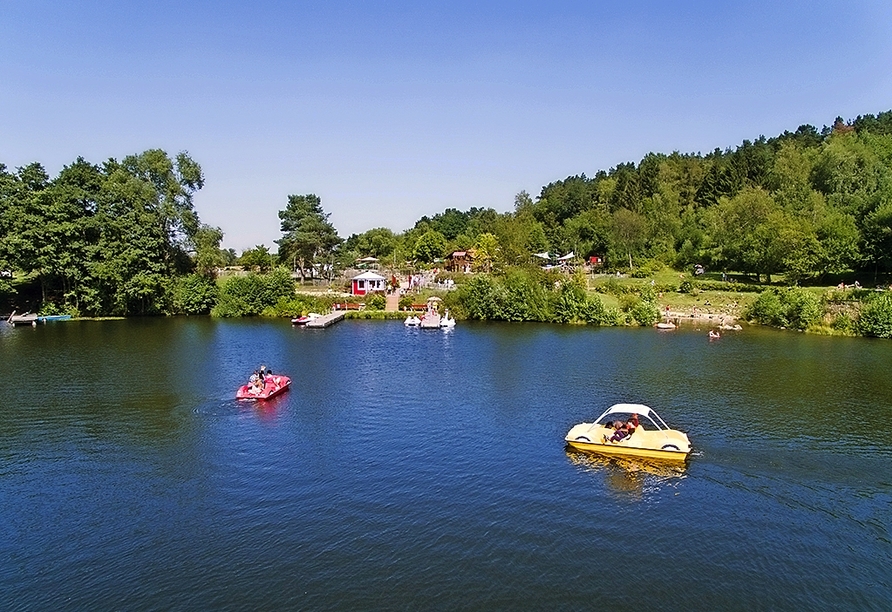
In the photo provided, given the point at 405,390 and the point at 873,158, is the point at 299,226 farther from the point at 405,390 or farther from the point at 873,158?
the point at 873,158

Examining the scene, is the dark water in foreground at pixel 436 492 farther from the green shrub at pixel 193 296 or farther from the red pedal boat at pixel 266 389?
the green shrub at pixel 193 296

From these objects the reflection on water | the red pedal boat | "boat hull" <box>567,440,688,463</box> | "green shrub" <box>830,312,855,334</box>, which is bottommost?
the reflection on water

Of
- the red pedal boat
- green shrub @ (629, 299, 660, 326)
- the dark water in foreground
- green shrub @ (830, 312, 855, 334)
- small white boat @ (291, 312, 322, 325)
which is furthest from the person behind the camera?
small white boat @ (291, 312, 322, 325)

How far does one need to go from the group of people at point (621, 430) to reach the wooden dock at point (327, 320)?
5458cm

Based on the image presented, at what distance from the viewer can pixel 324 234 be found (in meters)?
118

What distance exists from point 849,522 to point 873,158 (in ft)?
390

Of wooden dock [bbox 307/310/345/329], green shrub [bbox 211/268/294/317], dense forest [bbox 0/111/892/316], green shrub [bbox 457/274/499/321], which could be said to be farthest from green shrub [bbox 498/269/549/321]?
green shrub [bbox 211/268/294/317]

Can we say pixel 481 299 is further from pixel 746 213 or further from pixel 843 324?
pixel 746 213

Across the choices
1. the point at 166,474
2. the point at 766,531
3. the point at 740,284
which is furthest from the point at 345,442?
the point at 740,284

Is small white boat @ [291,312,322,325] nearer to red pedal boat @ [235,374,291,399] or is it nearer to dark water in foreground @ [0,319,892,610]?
dark water in foreground @ [0,319,892,610]

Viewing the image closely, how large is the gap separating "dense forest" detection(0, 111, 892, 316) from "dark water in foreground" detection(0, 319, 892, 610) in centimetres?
3842

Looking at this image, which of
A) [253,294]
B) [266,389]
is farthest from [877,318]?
[253,294]

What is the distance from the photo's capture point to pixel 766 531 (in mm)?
25500

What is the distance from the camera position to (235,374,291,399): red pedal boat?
4431 cm
